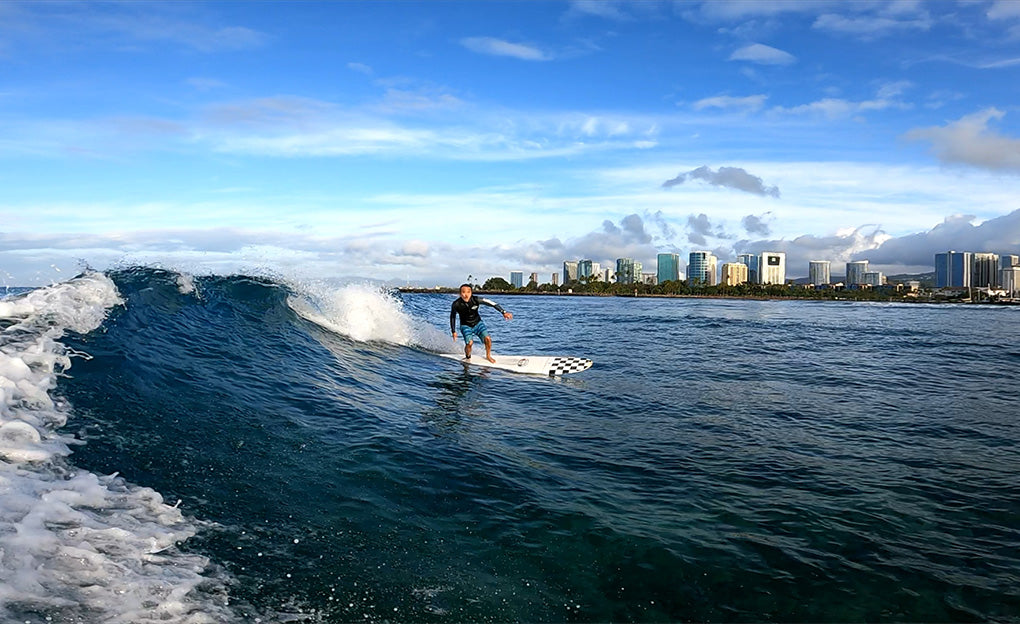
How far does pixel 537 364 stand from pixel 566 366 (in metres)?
0.80

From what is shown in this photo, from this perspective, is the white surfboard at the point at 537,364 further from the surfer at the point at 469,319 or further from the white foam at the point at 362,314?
the white foam at the point at 362,314

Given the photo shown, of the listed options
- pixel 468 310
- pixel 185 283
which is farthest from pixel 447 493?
pixel 185 283

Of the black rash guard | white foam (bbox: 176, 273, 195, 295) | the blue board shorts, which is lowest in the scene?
the blue board shorts

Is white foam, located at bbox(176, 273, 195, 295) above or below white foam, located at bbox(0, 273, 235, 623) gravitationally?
above

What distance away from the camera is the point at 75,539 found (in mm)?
4625

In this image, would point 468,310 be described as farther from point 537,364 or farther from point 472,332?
point 537,364

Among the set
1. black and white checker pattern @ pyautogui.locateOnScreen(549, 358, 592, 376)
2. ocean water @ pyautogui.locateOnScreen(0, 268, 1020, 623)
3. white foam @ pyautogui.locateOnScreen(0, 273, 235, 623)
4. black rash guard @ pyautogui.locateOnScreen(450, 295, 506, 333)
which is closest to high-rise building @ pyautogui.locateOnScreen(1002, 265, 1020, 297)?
black and white checker pattern @ pyautogui.locateOnScreen(549, 358, 592, 376)

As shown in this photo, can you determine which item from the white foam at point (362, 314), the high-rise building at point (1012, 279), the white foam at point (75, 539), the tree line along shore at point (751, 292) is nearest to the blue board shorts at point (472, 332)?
the white foam at point (362, 314)

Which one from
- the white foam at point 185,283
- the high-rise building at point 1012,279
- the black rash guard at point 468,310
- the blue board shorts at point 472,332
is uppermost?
the high-rise building at point 1012,279

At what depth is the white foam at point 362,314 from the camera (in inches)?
750

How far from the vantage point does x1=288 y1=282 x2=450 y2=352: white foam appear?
1906 cm

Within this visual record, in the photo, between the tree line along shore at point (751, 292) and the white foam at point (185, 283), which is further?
the tree line along shore at point (751, 292)

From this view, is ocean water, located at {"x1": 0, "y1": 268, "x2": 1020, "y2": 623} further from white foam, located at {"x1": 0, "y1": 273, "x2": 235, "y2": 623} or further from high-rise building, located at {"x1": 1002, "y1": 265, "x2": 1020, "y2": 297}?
high-rise building, located at {"x1": 1002, "y1": 265, "x2": 1020, "y2": 297}

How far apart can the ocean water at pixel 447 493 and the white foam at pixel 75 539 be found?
0.02 meters
